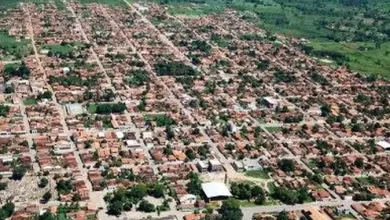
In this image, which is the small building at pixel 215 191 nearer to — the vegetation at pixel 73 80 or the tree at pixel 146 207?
the tree at pixel 146 207

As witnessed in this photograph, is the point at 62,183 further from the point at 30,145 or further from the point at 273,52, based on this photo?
the point at 273,52

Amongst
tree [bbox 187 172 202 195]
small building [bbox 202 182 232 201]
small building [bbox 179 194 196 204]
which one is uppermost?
small building [bbox 202 182 232 201]

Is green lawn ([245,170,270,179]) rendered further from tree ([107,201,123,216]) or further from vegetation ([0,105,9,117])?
vegetation ([0,105,9,117])

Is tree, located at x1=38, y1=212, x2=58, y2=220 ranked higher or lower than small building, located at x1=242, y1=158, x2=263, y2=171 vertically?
higher

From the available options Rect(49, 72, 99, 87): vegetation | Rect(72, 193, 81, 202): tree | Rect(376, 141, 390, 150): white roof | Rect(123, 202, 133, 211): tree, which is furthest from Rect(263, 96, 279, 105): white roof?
Rect(72, 193, 81, 202): tree

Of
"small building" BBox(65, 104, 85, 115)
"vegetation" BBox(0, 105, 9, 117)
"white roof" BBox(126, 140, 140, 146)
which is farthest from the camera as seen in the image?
"small building" BBox(65, 104, 85, 115)
